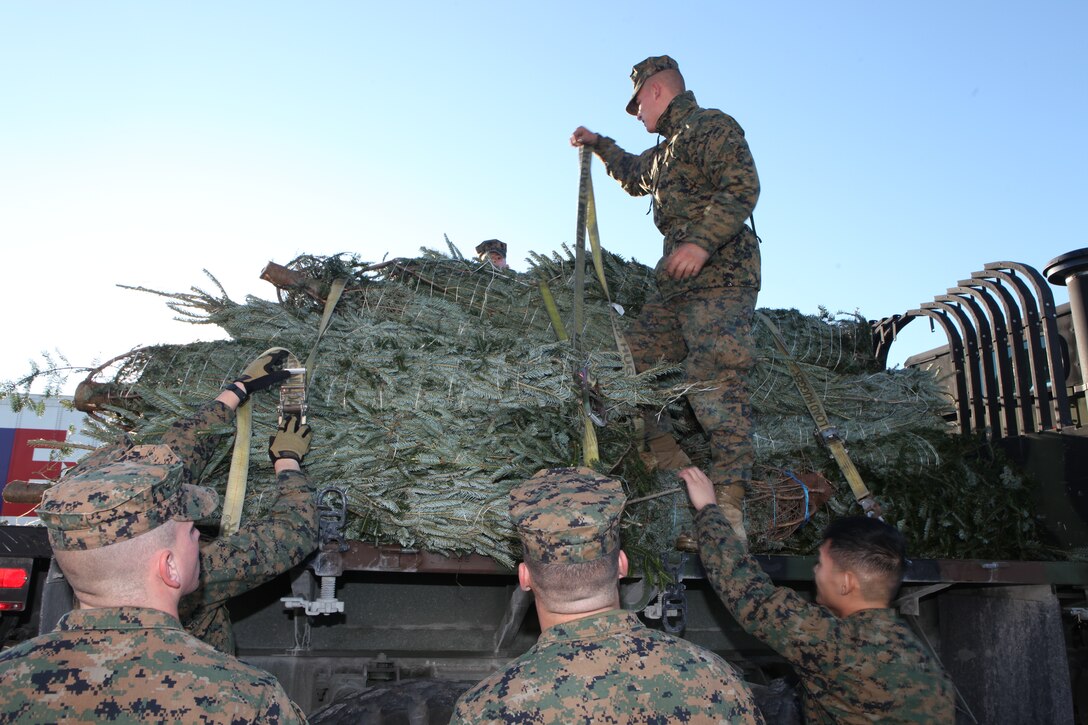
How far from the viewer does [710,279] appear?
3.74m

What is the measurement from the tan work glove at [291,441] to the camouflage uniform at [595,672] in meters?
1.39

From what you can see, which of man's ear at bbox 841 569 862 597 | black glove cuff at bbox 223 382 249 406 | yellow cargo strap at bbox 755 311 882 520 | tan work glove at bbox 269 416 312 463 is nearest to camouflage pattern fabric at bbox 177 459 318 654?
tan work glove at bbox 269 416 312 463

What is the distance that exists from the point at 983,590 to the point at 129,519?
348 cm

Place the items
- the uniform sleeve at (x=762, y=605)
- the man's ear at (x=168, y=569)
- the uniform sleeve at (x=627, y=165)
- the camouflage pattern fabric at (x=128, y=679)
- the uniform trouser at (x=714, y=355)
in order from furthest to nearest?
the uniform sleeve at (x=627, y=165), the uniform trouser at (x=714, y=355), the uniform sleeve at (x=762, y=605), the man's ear at (x=168, y=569), the camouflage pattern fabric at (x=128, y=679)

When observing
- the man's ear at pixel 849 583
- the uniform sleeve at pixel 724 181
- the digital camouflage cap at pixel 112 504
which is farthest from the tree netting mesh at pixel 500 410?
the digital camouflage cap at pixel 112 504

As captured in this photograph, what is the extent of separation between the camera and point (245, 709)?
1.65m

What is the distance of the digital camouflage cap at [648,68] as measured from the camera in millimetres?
4113

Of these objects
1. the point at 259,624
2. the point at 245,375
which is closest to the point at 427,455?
the point at 245,375

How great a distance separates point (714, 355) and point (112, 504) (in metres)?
2.45

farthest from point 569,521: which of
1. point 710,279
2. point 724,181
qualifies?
point 724,181

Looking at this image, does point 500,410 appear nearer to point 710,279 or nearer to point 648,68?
point 710,279

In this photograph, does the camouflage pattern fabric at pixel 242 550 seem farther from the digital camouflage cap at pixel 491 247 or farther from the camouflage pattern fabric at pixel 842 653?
the digital camouflage cap at pixel 491 247

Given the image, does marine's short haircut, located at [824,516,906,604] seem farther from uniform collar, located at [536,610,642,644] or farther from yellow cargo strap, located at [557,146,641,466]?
uniform collar, located at [536,610,642,644]

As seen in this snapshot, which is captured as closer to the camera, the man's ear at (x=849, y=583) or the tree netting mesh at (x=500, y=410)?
the man's ear at (x=849, y=583)
